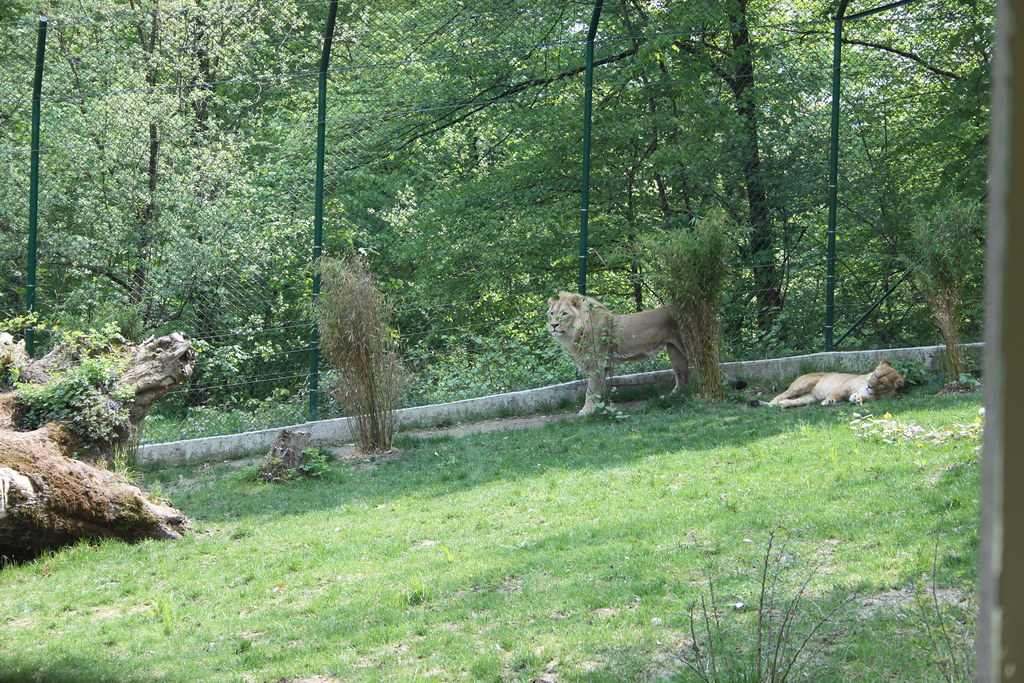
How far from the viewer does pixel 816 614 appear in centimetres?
470

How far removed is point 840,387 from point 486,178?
7.53 m

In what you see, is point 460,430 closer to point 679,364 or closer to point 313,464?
point 313,464

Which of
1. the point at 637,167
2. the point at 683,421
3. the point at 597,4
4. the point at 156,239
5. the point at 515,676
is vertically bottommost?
the point at 515,676

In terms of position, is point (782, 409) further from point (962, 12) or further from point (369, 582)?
point (962, 12)

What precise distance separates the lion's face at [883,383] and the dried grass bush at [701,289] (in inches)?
64.1

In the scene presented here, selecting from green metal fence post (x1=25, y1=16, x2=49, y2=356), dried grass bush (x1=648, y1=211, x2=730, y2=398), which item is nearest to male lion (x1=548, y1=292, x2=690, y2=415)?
dried grass bush (x1=648, y1=211, x2=730, y2=398)

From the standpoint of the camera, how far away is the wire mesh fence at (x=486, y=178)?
12445 mm

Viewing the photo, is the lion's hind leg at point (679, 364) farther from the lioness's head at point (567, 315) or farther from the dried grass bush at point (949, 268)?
the dried grass bush at point (949, 268)

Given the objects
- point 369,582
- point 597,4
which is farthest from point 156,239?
point 369,582

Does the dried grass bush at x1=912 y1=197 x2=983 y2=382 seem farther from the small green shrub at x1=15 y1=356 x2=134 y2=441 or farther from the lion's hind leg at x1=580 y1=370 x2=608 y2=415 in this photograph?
the small green shrub at x1=15 y1=356 x2=134 y2=441

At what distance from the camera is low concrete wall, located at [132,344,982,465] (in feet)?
34.8

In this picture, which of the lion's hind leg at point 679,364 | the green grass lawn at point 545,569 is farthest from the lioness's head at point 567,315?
the green grass lawn at point 545,569

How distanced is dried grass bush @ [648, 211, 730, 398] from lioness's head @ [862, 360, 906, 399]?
162cm

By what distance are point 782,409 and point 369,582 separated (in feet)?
18.5
